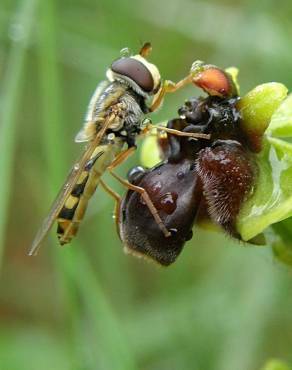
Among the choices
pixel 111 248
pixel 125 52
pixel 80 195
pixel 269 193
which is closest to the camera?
pixel 269 193

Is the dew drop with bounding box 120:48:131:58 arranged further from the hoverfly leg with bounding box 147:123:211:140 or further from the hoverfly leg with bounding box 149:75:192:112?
the hoverfly leg with bounding box 147:123:211:140

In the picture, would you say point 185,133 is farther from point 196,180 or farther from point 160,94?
point 160,94

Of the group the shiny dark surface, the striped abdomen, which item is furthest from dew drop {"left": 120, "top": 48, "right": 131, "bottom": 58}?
the shiny dark surface

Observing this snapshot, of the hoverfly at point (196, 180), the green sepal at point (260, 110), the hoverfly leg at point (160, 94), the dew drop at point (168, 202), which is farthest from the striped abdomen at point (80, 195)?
the green sepal at point (260, 110)

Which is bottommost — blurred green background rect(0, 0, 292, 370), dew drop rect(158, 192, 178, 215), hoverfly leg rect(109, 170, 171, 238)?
blurred green background rect(0, 0, 292, 370)

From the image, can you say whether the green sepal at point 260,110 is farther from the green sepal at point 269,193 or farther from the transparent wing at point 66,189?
the transparent wing at point 66,189

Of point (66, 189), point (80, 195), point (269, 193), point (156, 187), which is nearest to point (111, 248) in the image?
point (80, 195)

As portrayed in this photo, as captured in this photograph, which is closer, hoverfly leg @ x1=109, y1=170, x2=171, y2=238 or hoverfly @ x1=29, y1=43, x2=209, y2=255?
hoverfly leg @ x1=109, y1=170, x2=171, y2=238
